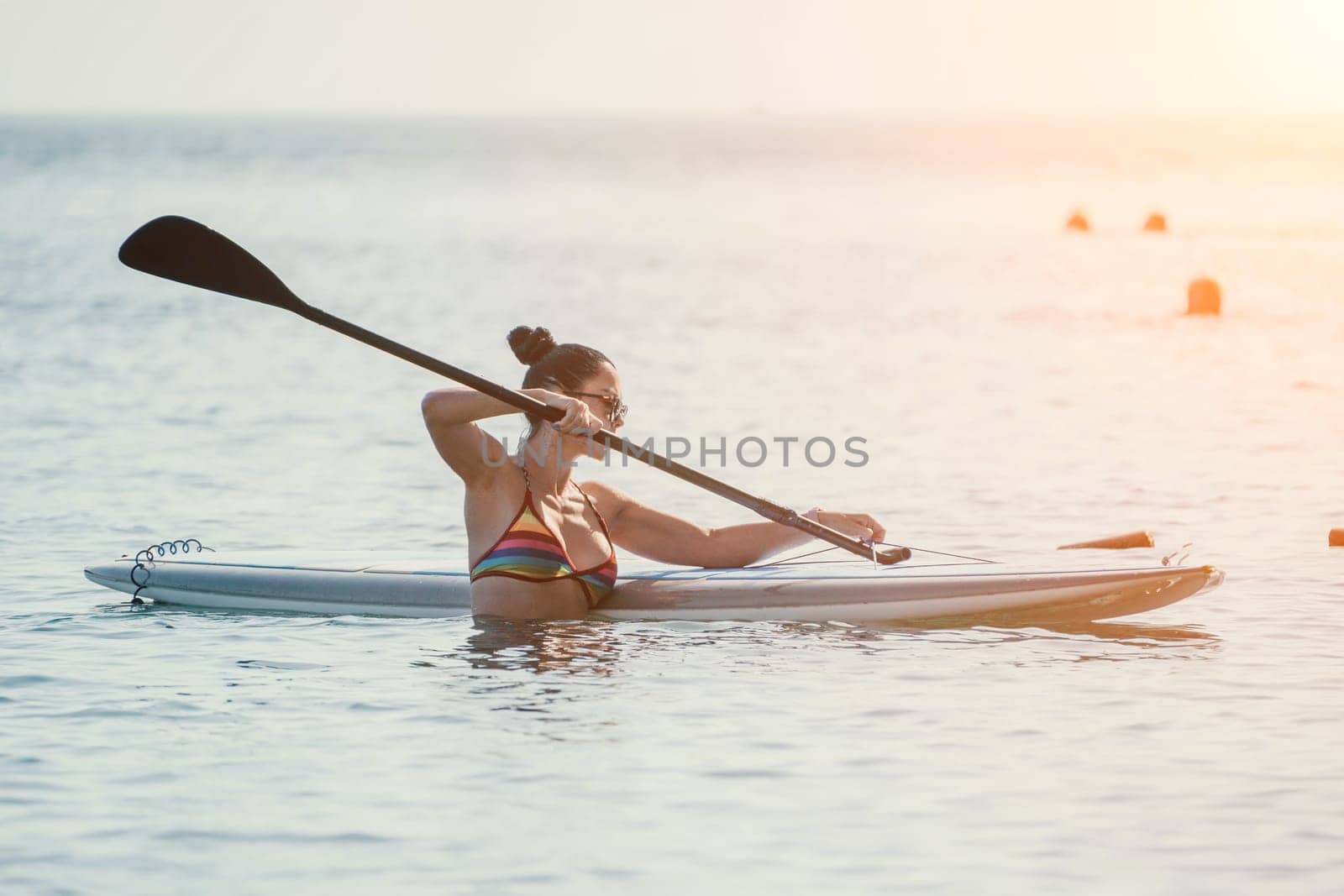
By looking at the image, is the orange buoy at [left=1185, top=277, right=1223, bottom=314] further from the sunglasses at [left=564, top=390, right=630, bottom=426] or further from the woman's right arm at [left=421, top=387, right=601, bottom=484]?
the woman's right arm at [left=421, top=387, right=601, bottom=484]

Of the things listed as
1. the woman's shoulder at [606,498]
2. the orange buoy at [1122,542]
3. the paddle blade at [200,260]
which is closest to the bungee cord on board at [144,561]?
the paddle blade at [200,260]

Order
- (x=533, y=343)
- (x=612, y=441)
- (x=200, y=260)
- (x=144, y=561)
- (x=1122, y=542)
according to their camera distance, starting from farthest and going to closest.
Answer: (x=1122, y=542), (x=144, y=561), (x=200, y=260), (x=533, y=343), (x=612, y=441)

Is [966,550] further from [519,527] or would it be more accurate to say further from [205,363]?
[205,363]

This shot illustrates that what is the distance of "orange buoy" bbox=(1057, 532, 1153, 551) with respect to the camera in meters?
8.04

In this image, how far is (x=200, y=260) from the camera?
22.7 feet

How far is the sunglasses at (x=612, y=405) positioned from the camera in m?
6.40

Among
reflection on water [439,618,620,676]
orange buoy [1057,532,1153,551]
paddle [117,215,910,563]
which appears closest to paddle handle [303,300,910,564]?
paddle [117,215,910,563]

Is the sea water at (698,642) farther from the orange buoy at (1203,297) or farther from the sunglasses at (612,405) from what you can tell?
the sunglasses at (612,405)

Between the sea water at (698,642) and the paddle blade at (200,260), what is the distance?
1230 mm

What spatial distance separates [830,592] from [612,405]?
106 centimetres

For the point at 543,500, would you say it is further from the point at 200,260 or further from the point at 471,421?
the point at 200,260

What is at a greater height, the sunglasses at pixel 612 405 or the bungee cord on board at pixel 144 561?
the sunglasses at pixel 612 405

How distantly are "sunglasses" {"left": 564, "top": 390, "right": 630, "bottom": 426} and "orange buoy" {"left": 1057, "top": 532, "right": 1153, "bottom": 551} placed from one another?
91.6 inches

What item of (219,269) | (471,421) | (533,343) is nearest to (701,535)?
(533,343)
